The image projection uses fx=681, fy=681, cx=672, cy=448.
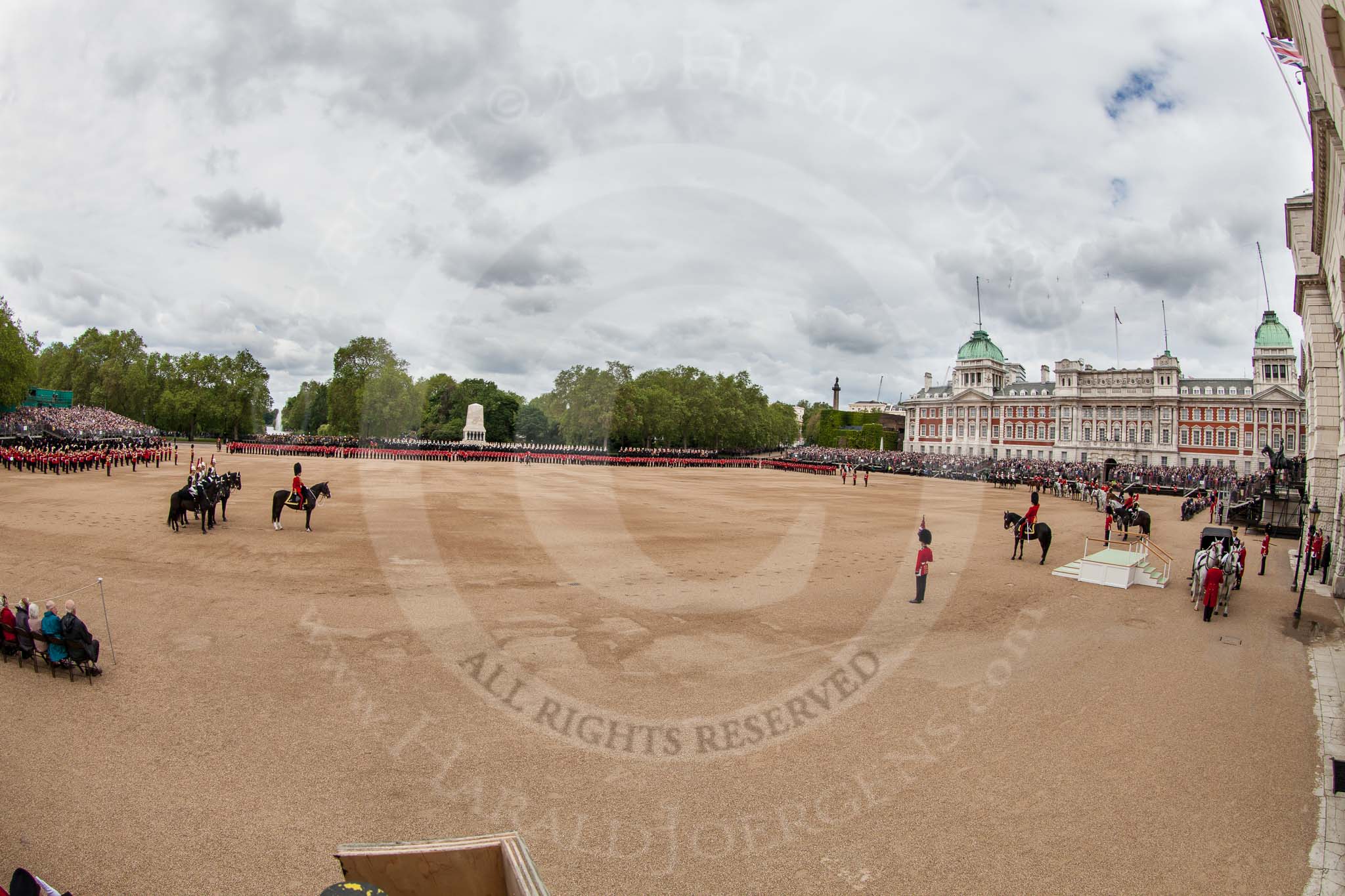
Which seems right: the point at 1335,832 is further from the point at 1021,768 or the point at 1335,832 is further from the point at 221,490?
the point at 221,490

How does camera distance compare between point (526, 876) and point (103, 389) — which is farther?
point (103, 389)

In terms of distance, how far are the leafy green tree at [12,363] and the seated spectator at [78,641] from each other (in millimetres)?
52952

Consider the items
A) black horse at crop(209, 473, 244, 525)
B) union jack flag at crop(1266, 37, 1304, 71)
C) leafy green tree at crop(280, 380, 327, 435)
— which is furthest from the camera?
leafy green tree at crop(280, 380, 327, 435)

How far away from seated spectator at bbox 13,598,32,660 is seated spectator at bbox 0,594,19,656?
60 millimetres

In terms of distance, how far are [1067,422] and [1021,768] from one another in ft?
326

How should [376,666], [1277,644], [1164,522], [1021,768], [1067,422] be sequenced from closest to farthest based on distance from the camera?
1. [1021,768]
2. [376,666]
3. [1277,644]
4. [1164,522]
5. [1067,422]

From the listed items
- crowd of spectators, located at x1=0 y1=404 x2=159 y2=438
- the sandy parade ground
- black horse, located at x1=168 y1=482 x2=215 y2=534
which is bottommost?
the sandy parade ground

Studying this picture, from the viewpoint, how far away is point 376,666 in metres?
8.76

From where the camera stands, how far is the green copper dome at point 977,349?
4026 inches

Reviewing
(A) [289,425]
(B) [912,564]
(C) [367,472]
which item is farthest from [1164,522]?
(A) [289,425]

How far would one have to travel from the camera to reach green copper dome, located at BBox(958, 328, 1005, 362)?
102250 millimetres

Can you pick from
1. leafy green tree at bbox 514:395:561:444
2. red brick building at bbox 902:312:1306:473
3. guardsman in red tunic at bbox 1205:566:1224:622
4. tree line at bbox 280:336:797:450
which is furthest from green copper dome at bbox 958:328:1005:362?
guardsman in red tunic at bbox 1205:566:1224:622

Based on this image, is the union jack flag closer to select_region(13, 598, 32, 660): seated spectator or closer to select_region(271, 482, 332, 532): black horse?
select_region(13, 598, 32, 660): seated spectator

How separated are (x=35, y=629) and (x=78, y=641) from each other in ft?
3.14
